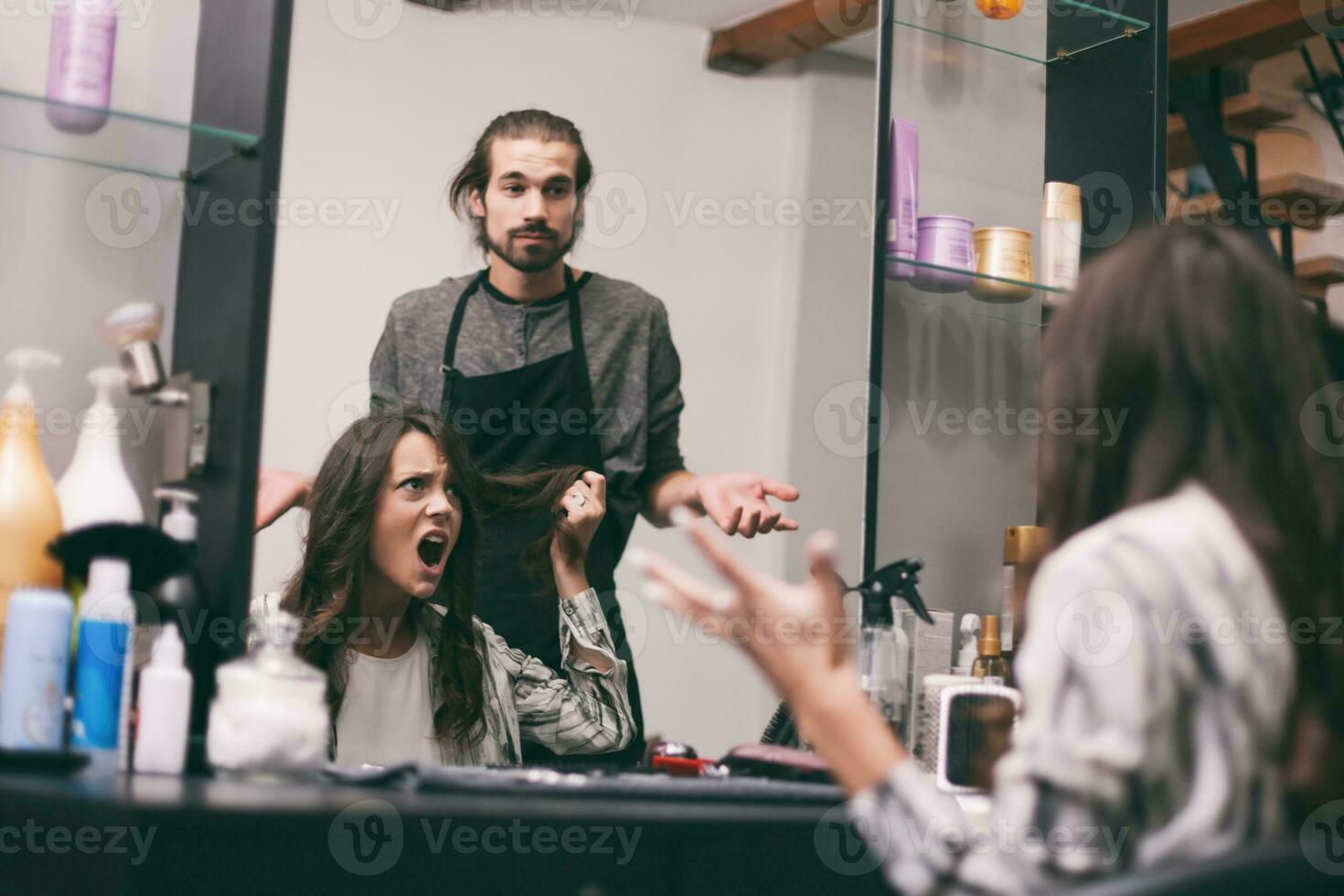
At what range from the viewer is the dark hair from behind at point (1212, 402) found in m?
0.80

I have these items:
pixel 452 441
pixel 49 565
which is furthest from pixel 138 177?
pixel 452 441

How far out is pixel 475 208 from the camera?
2176mm

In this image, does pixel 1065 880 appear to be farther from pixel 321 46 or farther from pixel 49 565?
pixel 321 46

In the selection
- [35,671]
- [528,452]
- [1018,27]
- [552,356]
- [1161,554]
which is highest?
[1018,27]

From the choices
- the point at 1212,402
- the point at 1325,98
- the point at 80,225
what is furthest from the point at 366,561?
the point at 1325,98

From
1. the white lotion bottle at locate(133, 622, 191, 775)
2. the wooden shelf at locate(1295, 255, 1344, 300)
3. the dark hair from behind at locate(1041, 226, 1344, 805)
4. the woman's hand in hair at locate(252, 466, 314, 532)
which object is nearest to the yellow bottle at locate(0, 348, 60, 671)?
the white lotion bottle at locate(133, 622, 191, 775)

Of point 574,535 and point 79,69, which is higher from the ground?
point 79,69

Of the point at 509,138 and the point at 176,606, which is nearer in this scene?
the point at 176,606

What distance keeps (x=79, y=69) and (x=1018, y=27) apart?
4.60ft

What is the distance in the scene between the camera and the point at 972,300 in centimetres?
204

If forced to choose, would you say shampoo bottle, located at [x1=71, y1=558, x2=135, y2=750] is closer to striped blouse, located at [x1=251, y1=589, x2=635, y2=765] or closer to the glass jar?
the glass jar

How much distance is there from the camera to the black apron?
1948 mm

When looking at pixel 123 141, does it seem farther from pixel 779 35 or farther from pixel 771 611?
pixel 779 35

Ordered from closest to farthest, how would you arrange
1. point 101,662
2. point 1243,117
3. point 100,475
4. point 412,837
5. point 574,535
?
point 412,837 → point 101,662 → point 100,475 → point 574,535 → point 1243,117
